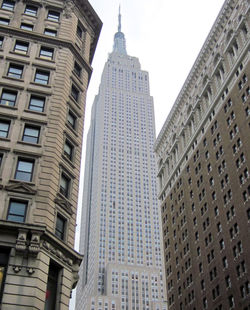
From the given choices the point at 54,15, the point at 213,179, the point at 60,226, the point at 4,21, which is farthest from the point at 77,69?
→ the point at 213,179

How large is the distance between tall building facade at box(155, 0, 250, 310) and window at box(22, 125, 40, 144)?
4096 cm

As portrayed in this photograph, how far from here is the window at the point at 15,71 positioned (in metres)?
39.2

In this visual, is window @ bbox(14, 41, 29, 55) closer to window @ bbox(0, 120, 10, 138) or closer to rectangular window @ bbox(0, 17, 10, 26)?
rectangular window @ bbox(0, 17, 10, 26)

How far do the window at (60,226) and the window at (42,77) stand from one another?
527 inches

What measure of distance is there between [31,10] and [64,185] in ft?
70.2

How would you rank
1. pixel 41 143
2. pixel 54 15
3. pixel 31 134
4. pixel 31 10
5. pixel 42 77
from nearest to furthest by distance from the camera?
pixel 41 143 → pixel 31 134 → pixel 42 77 → pixel 31 10 → pixel 54 15

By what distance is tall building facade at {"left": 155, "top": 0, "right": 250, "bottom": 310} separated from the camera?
69438 millimetres

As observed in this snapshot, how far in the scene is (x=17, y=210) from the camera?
3034 cm

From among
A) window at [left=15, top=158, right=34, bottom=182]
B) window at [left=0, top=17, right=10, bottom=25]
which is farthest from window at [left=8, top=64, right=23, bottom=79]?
window at [left=15, top=158, right=34, bottom=182]

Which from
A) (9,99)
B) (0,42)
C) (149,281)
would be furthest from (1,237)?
(149,281)

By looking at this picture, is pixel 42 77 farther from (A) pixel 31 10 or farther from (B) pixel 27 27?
→ (A) pixel 31 10

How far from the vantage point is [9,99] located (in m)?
37.1

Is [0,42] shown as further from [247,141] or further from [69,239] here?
[247,141]

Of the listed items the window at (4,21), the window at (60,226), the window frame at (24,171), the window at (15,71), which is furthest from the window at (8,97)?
the window at (60,226)
